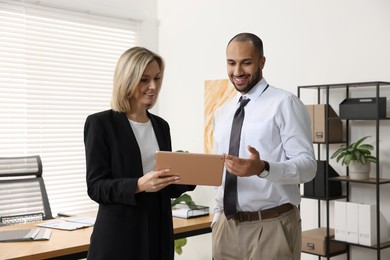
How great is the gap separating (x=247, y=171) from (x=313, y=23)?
2452 mm

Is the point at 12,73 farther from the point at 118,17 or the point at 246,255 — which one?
the point at 246,255

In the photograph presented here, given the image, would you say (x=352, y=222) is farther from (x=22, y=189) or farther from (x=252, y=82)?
(x=22, y=189)

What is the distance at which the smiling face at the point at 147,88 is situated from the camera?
6.93ft

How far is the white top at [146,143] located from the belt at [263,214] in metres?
0.41

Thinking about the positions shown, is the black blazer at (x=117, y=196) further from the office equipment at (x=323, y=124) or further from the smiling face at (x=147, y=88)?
the office equipment at (x=323, y=124)

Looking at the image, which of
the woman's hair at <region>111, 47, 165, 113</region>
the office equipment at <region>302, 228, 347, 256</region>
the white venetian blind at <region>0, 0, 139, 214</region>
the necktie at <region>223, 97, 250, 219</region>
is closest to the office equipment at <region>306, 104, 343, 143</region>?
the office equipment at <region>302, 228, 347, 256</region>

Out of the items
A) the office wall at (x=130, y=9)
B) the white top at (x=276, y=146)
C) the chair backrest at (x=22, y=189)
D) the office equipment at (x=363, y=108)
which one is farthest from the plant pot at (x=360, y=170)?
the office wall at (x=130, y=9)

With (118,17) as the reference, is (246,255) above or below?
below

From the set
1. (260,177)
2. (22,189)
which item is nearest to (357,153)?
(260,177)

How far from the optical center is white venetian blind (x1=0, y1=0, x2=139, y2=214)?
4.58 meters

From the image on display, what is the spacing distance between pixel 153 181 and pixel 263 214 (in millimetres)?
510

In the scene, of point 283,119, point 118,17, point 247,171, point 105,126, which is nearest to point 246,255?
point 247,171

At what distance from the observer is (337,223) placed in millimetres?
3645

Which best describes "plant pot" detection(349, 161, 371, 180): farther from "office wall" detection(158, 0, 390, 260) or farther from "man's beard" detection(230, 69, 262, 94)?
"man's beard" detection(230, 69, 262, 94)
